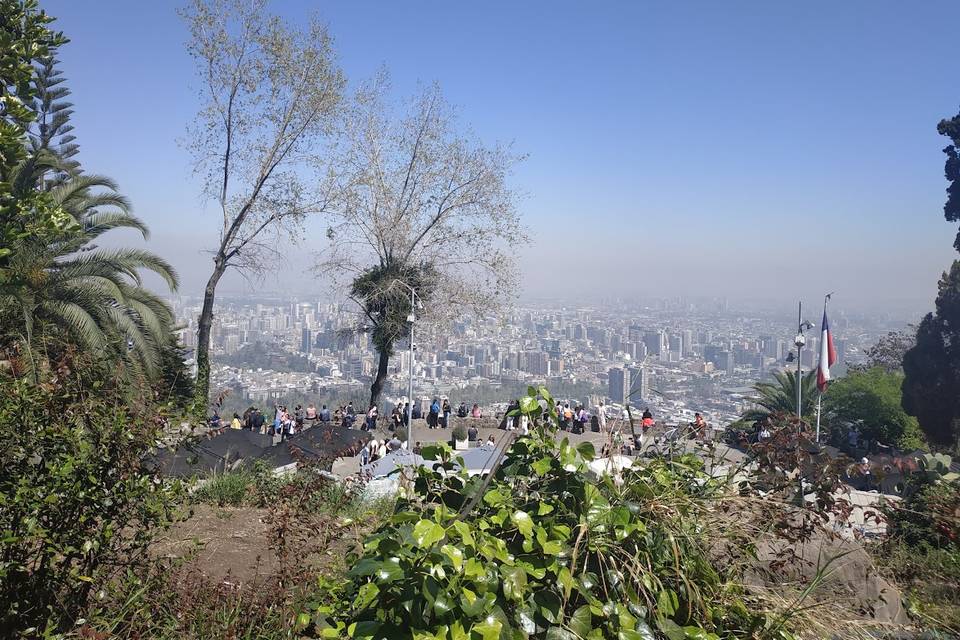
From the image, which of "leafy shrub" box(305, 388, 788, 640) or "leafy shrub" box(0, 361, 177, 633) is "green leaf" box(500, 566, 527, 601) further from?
"leafy shrub" box(0, 361, 177, 633)

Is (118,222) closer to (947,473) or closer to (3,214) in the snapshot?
(3,214)

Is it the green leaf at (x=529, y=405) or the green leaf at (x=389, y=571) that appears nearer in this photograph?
the green leaf at (x=389, y=571)

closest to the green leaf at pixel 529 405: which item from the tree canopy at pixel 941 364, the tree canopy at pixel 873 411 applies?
the tree canopy at pixel 873 411

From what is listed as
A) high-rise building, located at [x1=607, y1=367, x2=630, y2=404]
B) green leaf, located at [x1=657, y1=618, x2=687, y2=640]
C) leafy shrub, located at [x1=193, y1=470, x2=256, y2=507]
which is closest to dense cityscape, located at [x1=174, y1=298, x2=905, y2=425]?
high-rise building, located at [x1=607, y1=367, x2=630, y2=404]

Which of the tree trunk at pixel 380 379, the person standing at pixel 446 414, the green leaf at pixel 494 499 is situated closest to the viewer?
the green leaf at pixel 494 499

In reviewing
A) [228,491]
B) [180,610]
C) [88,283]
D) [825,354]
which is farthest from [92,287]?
[825,354]

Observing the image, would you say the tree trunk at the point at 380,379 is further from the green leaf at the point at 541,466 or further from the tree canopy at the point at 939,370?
the green leaf at the point at 541,466
